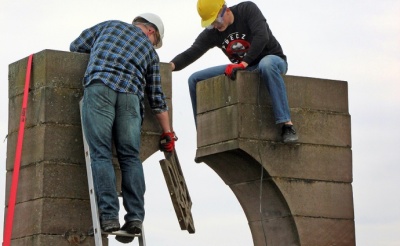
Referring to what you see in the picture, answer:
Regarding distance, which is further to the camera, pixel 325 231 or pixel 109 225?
pixel 325 231

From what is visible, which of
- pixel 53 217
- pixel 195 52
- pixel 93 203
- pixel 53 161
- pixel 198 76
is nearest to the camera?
pixel 93 203

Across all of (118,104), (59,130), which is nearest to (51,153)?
(59,130)

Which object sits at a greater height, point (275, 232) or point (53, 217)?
point (275, 232)

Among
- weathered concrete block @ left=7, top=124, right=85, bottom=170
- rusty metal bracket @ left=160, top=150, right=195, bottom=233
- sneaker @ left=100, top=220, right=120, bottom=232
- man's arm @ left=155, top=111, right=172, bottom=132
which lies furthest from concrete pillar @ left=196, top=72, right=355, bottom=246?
sneaker @ left=100, top=220, right=120, bottom=232

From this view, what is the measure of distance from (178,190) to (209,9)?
7.41 feet

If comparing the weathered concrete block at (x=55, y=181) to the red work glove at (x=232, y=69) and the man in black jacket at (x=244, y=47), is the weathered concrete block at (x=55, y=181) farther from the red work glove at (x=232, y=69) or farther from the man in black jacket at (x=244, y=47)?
the red work glove at (x=232, y=69)

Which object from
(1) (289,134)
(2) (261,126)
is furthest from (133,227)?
(1) (289,134)

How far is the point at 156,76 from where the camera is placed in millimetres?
11336

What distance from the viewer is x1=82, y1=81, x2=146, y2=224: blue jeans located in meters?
10.7

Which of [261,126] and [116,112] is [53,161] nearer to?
[116,112]

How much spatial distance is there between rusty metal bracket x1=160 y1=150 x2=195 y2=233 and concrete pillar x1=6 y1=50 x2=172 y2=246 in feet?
1.65

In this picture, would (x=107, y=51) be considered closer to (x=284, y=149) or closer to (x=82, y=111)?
(x=82, y=111)

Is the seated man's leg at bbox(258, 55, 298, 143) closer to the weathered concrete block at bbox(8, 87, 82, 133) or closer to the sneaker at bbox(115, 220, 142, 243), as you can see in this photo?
the weathered concrete block at bbox(8, 87, 82, 133)

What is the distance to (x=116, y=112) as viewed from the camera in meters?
10.9
